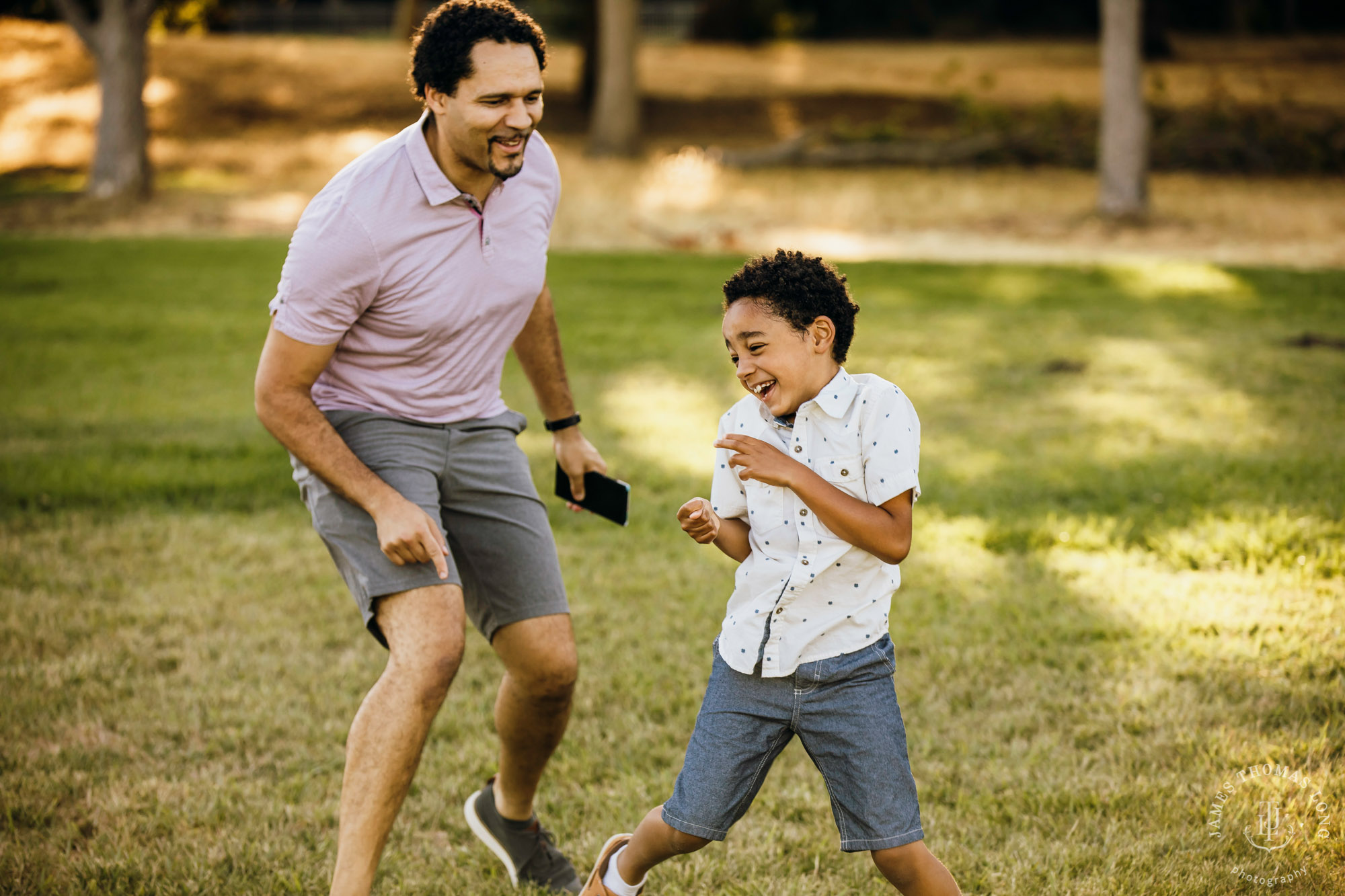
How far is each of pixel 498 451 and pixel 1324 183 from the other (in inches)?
800

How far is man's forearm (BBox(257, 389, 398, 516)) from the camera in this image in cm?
266

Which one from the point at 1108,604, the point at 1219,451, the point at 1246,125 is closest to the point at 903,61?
the point at 1246,125

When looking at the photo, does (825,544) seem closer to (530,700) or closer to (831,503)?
(831,503)

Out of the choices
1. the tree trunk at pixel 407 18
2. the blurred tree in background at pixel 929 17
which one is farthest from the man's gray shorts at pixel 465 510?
the tree trunk at pixel 407 18

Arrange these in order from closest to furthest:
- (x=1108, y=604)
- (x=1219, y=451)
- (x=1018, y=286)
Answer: (x=1108, y=604), (x=1219, y=451), (x=1018, y=286)

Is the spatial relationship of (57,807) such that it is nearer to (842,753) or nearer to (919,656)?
(842,753)

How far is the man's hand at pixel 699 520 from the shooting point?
2.32 meters

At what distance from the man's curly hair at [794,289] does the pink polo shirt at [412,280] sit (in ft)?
2.63

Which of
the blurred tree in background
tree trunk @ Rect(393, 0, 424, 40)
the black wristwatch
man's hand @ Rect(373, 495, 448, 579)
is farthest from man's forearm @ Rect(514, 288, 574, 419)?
tree trunk @ Rect(393, 0, 424, 40)

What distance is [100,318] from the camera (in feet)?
33.7

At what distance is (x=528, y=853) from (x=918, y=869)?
1203 millimetres

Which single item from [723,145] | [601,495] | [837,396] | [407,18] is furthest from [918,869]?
[407,18]

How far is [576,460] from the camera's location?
Result: 11.0 feet

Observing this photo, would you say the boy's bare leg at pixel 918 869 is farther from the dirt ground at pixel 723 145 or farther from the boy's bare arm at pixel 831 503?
the dirt ground at pixel 723 145
